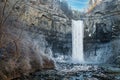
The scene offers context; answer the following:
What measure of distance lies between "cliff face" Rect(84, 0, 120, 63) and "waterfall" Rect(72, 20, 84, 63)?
4.82 feet

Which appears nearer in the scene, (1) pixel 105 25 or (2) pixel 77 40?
(1) pixel 105 25

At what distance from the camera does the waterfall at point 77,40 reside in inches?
1764

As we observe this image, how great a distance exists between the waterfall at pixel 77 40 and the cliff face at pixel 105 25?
1.47m

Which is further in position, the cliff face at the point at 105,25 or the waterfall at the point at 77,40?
the waterfall at the point at 77,40

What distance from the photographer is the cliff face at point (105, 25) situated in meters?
41.4

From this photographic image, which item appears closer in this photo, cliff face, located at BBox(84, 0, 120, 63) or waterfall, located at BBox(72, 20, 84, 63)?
cliff face, located at BBox(84, 0, 120, 63)

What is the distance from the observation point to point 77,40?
150 feet

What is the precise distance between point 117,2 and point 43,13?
55.9 ft

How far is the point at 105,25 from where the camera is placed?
43.6 m

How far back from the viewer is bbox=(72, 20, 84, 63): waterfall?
44812mm

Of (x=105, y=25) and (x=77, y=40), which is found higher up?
(x=105, y=25)

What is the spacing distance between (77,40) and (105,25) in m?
7.37

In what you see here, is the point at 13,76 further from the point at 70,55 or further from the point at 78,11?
the point at 78,11

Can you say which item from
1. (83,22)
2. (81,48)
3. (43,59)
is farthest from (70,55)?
(43,59)
